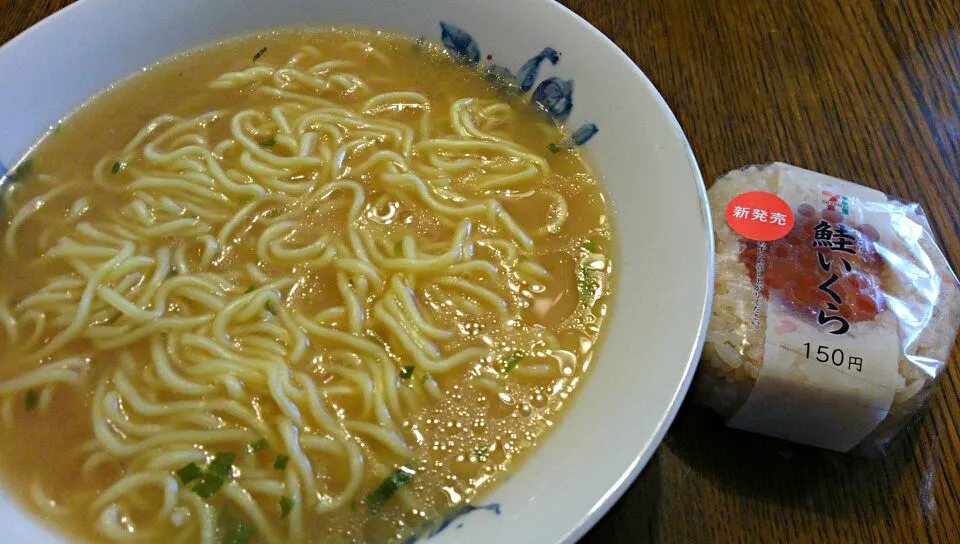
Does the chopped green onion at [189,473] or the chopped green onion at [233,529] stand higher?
the chopped green onion at [189,473]

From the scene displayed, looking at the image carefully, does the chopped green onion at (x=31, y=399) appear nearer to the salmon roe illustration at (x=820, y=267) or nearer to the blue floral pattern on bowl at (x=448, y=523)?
the blue floral pattern on bowl at (x=448, y=523)

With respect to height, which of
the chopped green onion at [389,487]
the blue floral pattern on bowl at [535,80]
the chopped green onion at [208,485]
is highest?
the blue floral pattern on bowl at [535,80]

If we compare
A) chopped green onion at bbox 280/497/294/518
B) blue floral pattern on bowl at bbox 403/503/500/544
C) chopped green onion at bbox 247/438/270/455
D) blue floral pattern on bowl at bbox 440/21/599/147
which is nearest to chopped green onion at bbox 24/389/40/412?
chopped green onion at bbox 247/438/270/455

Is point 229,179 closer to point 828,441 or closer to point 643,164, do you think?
point 643,164

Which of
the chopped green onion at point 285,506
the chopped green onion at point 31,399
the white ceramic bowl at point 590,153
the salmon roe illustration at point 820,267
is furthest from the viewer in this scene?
the salmon roe illustration at point 820,267

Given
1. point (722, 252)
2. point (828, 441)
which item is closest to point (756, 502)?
point (828, 441)

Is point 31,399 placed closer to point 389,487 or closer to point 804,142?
point 389,487

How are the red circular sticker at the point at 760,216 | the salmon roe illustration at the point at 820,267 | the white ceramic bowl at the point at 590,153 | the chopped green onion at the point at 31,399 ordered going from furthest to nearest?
1. the red circular sticker at the point at 760,216
2. the salmon roe illustration at the point at 820,267
3. the chopped green onion at the point at 31,399
4. the white ceramic bowl at the point at 590,153

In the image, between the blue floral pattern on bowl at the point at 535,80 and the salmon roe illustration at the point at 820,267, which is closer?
the salmon roe illustration at the point at 820,267

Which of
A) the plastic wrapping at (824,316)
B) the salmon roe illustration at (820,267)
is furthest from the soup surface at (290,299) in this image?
the salmon roe illustration at (820,267)
